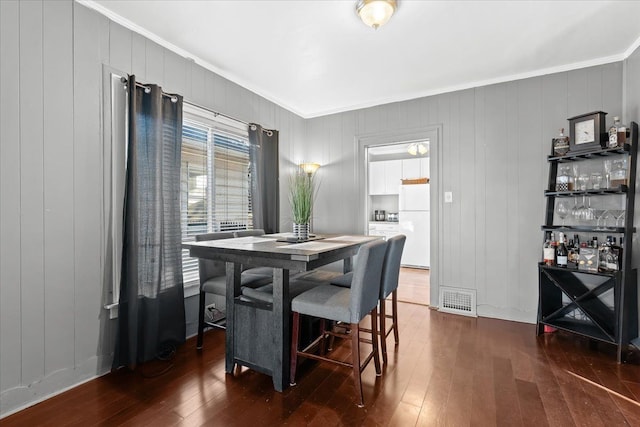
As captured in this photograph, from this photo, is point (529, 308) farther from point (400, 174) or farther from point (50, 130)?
point (50, 130)

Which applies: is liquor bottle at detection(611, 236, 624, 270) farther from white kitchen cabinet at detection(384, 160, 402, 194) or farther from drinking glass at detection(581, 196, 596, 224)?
white kitchen cabinet at detection(384, 160, 402, 194)

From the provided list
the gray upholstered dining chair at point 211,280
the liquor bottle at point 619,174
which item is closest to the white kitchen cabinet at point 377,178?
the liquor bottle at point 619,174

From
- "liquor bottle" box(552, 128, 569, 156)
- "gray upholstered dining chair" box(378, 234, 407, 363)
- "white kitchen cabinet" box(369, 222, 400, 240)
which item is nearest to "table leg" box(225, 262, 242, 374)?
"gray upholstered dining chair" box(378, 234, 407, 363)

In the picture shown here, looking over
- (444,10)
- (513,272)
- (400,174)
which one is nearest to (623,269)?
(513,272)

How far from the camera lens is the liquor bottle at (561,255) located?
104 inches

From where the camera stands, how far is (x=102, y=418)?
1643mm

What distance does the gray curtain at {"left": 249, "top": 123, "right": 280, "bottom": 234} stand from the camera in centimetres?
341

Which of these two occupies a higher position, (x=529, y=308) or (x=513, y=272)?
(x=513, y=272)

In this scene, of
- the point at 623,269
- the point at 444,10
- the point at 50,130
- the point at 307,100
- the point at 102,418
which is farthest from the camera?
the point at 307,100

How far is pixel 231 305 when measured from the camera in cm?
205

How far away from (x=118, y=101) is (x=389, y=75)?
249cm

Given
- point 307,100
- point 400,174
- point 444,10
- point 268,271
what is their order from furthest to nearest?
point 400,174, point 307,100, point 268,271, point 444,10

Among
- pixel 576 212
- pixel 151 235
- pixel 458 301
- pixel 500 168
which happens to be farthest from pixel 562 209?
pixel 151 235

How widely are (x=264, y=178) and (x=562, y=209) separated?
3090mm
